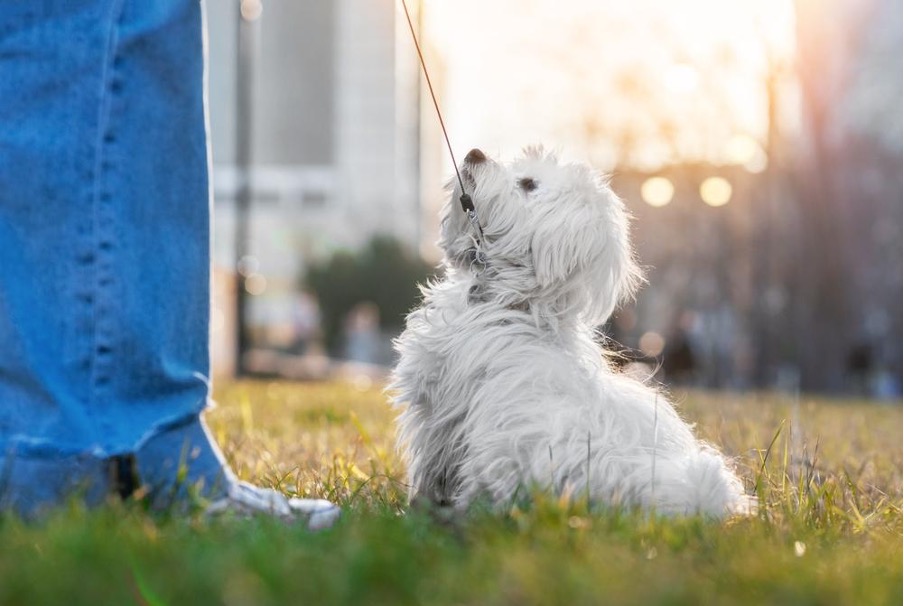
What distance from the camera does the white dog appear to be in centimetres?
255

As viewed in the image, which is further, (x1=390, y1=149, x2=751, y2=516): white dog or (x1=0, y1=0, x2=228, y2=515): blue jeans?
(x1=390, y1=149, x2=751, y2=516): white dog

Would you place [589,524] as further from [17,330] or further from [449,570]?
[17,330]

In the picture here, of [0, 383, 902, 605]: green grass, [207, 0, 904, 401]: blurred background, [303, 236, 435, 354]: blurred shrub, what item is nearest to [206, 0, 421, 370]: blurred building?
[303, 236, 435, 354]: blurred shrub

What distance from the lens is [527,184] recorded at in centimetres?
326

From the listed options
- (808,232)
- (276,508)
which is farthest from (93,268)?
(808,232)

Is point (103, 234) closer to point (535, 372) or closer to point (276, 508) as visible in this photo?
point (276, 508)

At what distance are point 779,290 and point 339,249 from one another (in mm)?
30455

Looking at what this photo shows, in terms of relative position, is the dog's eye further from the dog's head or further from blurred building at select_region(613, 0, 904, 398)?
blurred building at select_region(613, 0, 904, 398)

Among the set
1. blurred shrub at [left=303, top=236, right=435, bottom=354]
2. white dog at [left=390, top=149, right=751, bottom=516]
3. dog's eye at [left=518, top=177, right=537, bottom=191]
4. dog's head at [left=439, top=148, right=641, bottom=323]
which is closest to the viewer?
white dog at [left=390, top=149, right=751, bottom=516]

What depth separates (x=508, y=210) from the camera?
3.19 meters

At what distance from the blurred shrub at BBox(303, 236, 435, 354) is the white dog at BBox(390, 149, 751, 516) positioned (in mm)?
49835

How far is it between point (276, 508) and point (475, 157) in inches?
52.1

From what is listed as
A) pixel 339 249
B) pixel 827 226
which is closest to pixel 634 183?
pixel 827 226

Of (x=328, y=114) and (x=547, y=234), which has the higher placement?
(x=328, y=114)
